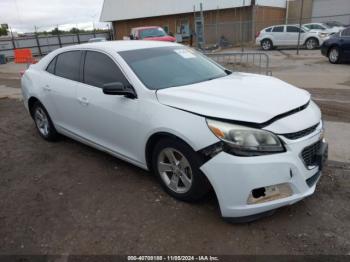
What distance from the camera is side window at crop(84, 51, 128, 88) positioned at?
154 inches

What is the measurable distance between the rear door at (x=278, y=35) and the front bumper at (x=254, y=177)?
21.8 metres

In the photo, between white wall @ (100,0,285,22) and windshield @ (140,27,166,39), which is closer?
windshield @ (140,27,166,39)

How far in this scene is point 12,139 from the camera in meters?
5.95

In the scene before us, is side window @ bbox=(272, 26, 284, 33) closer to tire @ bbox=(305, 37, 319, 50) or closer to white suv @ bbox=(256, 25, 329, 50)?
white suv @ bbox=(256, 25, 329, 50)

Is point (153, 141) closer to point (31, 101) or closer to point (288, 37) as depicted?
point (31, 101)

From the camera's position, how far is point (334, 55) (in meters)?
14.0

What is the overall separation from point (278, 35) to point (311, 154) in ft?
71.9

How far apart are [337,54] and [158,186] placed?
41.2ft

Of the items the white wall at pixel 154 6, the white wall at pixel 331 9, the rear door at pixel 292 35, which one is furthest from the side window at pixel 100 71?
the white wall at pixel 331 9

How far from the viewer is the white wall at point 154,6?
100 ft

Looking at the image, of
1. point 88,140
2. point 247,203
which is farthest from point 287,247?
point 88,140

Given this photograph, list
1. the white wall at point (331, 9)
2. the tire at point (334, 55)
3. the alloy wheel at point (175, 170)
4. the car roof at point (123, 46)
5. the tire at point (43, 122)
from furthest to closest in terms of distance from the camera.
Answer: the white wall at point (331, 9), the tire at point (334, 55), the tire at point (43, 122), the car roof at point (123, 46), the alloy wheel at point (175, 170)

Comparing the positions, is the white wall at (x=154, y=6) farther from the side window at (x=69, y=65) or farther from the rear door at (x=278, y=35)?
the side window at (x=69, y=65)

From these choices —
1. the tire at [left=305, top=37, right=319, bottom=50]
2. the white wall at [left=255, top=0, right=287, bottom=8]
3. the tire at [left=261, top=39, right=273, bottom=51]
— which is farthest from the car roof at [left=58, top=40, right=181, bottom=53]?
the white wall at [left=255, top=0, right=287, bottom=8]
